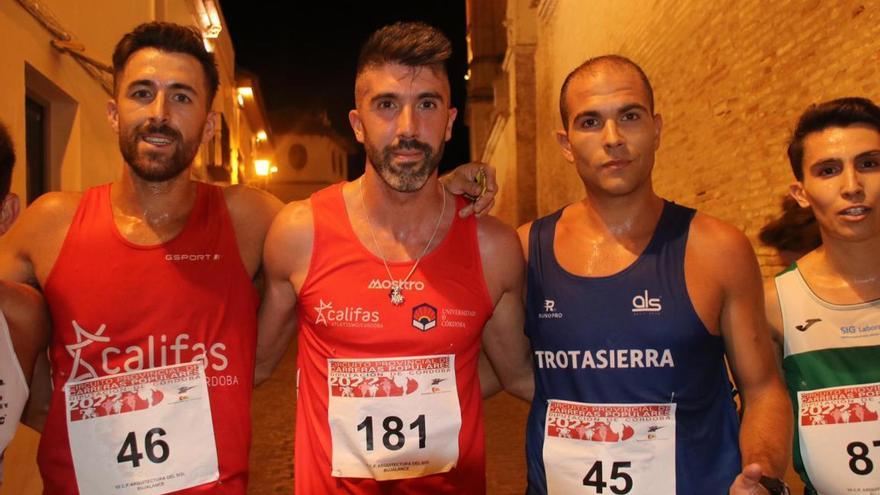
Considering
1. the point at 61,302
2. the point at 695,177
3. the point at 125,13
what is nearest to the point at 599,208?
the point at 61,302

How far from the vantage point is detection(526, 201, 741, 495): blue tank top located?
98.7 inches

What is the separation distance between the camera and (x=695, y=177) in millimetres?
7781

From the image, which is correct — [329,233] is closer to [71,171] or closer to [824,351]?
[824,351]

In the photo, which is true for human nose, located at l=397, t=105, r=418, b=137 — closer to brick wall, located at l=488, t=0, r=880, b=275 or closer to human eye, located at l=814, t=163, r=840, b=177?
human eye, located at l=814, t=163, r=840, b=177

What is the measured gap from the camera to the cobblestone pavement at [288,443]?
228 inches

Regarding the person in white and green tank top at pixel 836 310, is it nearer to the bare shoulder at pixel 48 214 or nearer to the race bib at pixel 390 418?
the race bib at pixel 390 418

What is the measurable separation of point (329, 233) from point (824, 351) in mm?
2007

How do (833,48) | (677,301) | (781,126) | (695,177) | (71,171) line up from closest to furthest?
(677,301) → (833,48) → (781,126) → (71,171) → (695,177)

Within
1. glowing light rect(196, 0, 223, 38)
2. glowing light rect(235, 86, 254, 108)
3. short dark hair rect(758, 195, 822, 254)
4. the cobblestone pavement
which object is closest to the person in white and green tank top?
short dark hair rect(758, 195, 822, 254)

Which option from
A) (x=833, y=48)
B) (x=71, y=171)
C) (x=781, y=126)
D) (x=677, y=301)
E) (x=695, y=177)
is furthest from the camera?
(x=695, y=177)

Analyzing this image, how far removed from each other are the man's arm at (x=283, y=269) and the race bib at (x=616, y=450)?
1202 millimetres

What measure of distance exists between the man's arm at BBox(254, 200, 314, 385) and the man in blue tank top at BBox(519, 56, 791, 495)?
0.95 metres

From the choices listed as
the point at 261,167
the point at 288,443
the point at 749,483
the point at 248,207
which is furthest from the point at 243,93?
the point at 749,483

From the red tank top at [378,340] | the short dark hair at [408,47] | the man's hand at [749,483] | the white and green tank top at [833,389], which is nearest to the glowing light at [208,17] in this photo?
the short dark hair at [408,47]
